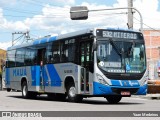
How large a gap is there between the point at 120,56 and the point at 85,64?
5.17 ft

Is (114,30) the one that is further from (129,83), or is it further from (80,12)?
(80,12)

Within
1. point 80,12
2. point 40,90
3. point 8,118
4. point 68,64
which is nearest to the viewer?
point 8,118

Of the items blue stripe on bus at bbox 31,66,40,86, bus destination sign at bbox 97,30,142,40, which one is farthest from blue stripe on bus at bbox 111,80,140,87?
blue stripe on bus at bbox 31,66,40,86

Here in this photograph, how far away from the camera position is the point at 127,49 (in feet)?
64.0

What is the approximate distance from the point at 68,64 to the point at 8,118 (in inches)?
340

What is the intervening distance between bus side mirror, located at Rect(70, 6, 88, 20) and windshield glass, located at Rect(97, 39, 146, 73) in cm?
931

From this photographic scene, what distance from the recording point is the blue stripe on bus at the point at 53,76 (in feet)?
72.4

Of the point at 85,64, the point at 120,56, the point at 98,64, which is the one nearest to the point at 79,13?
the point at 85,64

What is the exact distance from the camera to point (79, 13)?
2888 centimetres

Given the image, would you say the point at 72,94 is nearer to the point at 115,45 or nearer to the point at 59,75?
the point at 59,75

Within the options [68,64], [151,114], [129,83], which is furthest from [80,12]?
[151,114]

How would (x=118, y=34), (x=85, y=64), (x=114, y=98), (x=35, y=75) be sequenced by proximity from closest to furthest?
(x=85, y=64)
(x=118, y=34)
(x=114, y=98)
(x=35, y=75)

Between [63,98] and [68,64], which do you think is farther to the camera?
[63,98]

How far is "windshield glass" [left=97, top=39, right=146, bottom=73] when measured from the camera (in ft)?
62.2
